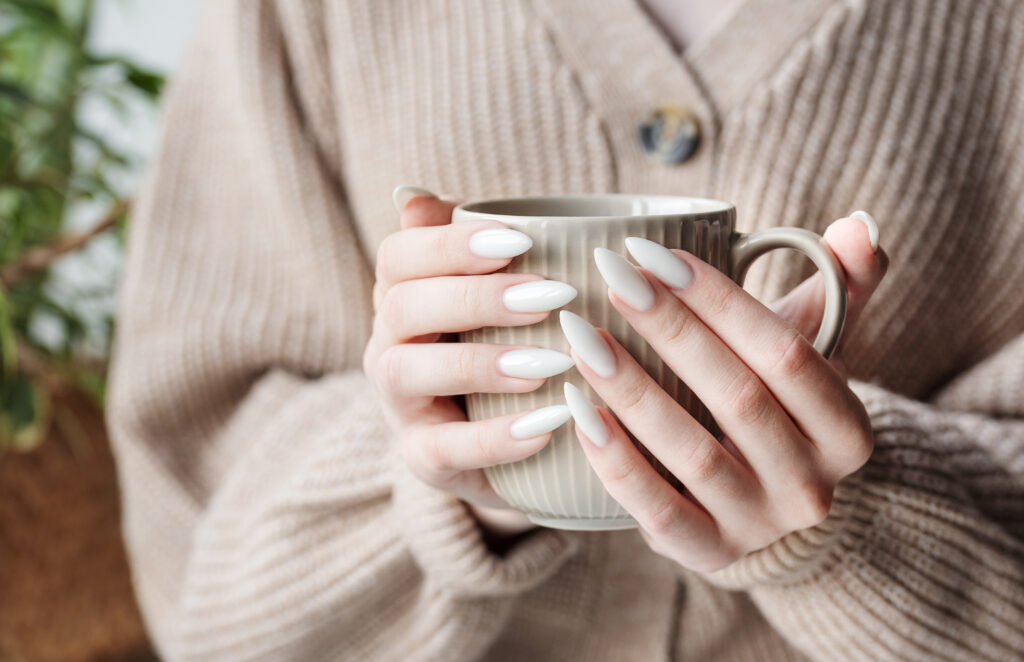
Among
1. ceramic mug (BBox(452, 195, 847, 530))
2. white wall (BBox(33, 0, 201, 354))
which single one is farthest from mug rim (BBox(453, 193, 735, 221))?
white wall (BBox(33, 0, 201, 354))

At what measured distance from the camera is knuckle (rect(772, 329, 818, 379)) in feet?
1.03

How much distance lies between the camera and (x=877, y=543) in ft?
1.56

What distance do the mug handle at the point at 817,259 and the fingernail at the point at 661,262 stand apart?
49mm

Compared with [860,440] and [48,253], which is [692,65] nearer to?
[860,440]

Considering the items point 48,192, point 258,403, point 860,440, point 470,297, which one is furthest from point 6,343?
Answer: point 860,440

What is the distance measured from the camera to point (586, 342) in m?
0.30

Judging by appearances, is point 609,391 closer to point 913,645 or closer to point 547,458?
point 547,458

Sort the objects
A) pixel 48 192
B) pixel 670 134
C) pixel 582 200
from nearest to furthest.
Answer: pixel 582 200 → pixel 670 134 → pixel 48 192

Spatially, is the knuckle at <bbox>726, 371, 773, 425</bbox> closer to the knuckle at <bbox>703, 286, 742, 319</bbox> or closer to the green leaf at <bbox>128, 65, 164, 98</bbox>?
the knuckle at <bbox>703, 286, 742, 319</bbox>

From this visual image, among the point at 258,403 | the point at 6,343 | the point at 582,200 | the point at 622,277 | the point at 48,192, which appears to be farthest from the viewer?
the point at 48,192

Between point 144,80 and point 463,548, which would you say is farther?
point 144,80

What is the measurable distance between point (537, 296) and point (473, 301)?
3 cm

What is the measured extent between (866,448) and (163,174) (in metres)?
0.57

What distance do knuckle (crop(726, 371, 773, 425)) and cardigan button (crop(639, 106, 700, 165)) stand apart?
244 millimetres
